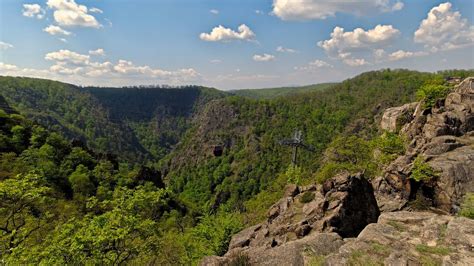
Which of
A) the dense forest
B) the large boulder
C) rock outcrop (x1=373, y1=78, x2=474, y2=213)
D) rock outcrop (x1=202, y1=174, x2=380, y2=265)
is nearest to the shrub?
rock outcrop (x1=202, y1=174, x2=380, y2=265)

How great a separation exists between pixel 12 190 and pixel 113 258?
27.3 feet

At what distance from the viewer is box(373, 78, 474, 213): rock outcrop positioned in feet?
92.8

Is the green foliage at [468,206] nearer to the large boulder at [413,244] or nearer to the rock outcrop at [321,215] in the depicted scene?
the rock outcrop at [321,215]

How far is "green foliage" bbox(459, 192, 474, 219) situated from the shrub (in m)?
12.5

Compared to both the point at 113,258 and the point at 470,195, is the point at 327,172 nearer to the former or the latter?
the point at 470,195

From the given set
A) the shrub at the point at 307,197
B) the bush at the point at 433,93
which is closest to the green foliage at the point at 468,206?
the shrub at the point at 307,197

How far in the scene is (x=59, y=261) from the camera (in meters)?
18.0

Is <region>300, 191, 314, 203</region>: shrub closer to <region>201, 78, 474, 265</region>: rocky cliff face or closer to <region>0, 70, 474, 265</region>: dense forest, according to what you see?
<region>201, 78, 474, 265</region>: rocky cliff face

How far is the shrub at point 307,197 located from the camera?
32.0 meters

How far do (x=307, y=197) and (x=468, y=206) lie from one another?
13.5 meters

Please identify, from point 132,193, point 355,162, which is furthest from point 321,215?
point 355,162

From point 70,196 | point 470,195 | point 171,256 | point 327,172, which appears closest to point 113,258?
point 171,256

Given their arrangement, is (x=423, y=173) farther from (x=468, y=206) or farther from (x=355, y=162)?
(x=355, y=162)

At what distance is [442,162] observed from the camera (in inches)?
1210
